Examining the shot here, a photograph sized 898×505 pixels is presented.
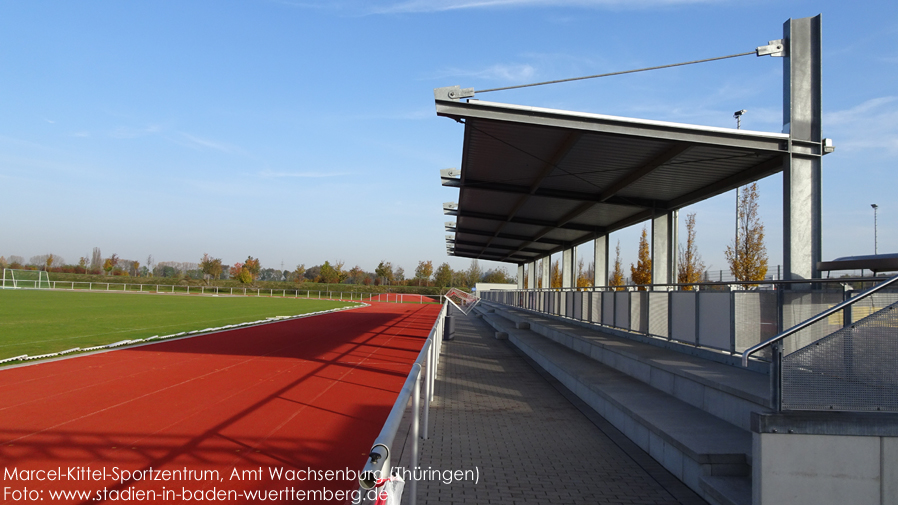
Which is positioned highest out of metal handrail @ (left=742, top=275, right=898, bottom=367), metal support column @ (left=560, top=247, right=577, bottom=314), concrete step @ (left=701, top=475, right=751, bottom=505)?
metal support column @ (left=560, top=247, right=577, bottom=314)

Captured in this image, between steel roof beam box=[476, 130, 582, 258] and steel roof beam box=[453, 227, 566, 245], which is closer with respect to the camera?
steel roof beam box=[476, 130, 582, 258]

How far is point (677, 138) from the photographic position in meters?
10.6

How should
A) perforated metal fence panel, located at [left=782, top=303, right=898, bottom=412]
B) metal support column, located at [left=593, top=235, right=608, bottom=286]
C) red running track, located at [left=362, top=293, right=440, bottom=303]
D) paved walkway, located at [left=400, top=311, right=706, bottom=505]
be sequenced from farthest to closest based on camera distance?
1. red running track, located at [left=362, top=293, right=440, bottom=303]
2. metal support column, located at [left=593, top=235, right=608, bottom=286]
3. paved walkway, located at [left=400, top=311, right=706, bottom=505]
4. perforated metal fence panel, located at [left=782, top=303, right=898, bottom=412]

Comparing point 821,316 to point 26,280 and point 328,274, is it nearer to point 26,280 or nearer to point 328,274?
point 26,280

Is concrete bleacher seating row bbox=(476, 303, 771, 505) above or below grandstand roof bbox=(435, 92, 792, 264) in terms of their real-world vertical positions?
below

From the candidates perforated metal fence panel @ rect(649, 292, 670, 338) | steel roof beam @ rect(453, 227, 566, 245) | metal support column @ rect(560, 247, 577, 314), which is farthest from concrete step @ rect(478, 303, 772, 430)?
steel roof beam @ rect(453, 227, 566, 245)

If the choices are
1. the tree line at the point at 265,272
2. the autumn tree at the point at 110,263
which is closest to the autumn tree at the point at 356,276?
the tree line at the point at 265,272

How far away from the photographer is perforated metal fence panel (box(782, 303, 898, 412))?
4.61 metres

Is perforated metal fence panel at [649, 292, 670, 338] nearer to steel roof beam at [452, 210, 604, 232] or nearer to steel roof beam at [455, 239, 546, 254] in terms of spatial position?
steel roof beam at [452, 210, 604, 232]

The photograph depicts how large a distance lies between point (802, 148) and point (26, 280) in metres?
82.9

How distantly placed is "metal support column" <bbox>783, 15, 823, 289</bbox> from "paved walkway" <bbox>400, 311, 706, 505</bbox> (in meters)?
4.40

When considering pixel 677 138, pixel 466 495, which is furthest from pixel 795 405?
pixel 677 138

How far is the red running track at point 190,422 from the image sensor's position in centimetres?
591

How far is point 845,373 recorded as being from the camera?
4.62m
